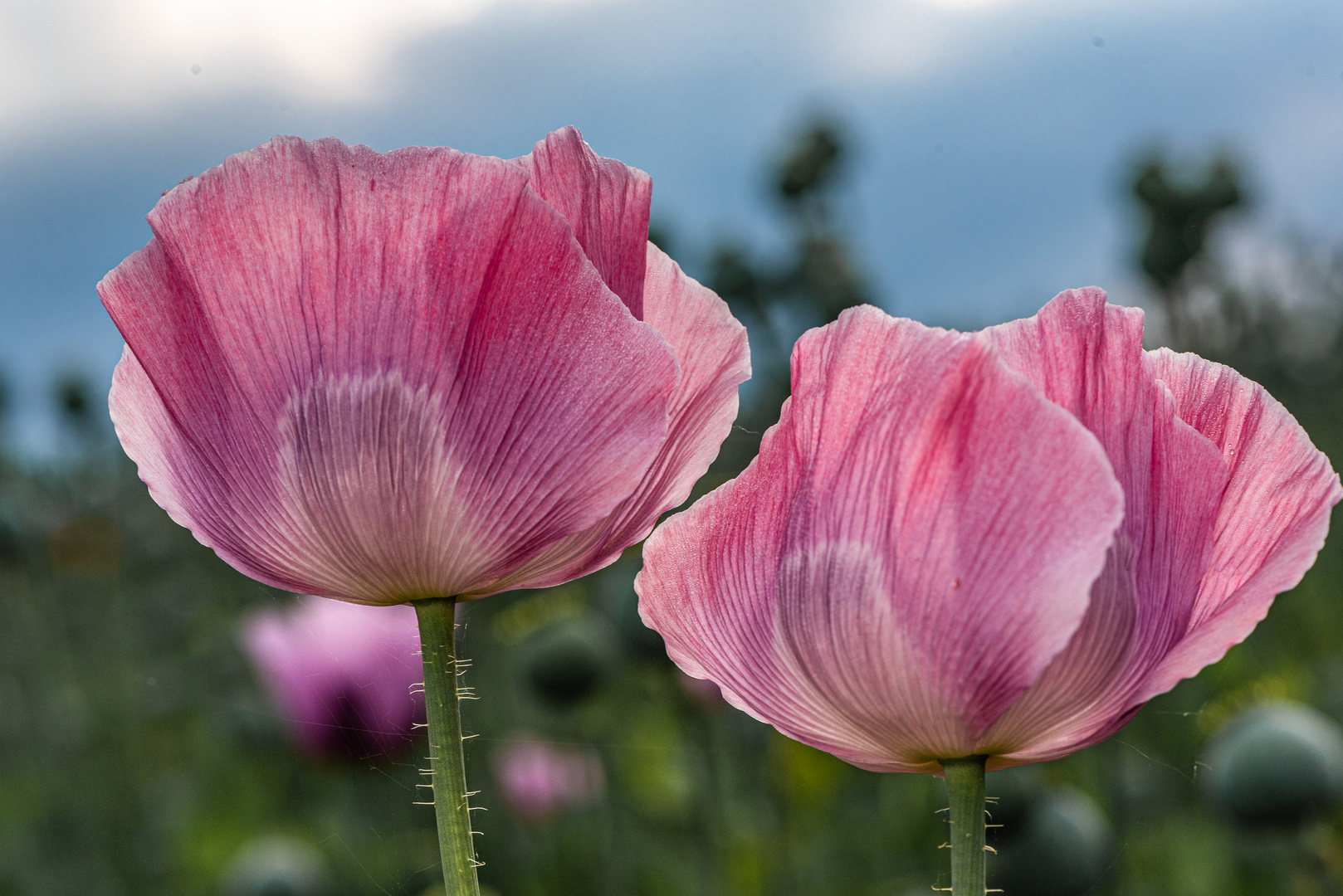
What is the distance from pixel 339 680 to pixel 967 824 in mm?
1618

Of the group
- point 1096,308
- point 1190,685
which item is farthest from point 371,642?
point 1190,685

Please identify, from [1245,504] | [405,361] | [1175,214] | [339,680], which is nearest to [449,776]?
[405,361]

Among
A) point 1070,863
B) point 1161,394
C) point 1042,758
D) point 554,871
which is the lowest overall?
point 554,871

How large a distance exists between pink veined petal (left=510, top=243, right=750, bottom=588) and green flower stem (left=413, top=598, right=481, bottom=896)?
0.07 meters

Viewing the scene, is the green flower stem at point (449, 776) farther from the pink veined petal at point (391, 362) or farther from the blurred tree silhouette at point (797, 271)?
the blurred tree silhouette at point (797, 271)

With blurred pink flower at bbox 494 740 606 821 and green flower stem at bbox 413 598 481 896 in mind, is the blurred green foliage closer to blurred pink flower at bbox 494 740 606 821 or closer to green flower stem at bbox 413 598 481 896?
blurred pink flower at bbox 494 740 606 821

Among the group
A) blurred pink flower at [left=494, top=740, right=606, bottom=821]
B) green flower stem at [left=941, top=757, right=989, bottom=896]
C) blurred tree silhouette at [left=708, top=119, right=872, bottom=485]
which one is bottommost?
blurred pink flower at [left=494, top=740, right=606, bottom=821]

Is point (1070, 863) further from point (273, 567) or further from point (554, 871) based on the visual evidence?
point (554, 871)

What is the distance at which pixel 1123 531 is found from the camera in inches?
14.5

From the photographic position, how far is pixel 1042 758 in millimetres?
386

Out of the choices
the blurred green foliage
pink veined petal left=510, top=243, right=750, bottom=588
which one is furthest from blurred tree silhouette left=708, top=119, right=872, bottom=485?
pink veined petal left=510, top=243, right=750, bottom=588

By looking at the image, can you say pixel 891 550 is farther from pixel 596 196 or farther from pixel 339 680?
pixel 339 680

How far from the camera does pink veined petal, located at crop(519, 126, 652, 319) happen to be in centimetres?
41

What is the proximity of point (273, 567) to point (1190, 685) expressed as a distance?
2.74 metres
